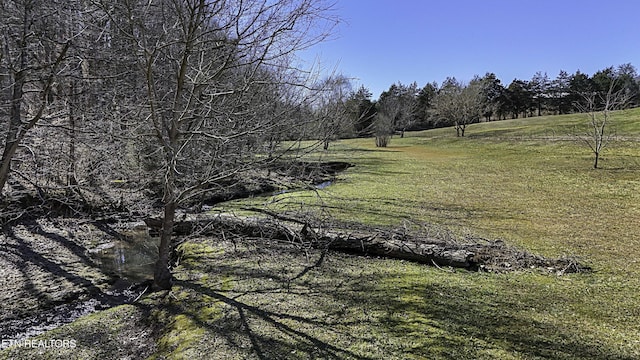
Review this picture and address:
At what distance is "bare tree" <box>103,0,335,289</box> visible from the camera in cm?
384

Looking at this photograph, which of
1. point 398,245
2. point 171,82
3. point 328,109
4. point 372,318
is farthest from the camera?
point 398,245

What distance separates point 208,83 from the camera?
4.03m

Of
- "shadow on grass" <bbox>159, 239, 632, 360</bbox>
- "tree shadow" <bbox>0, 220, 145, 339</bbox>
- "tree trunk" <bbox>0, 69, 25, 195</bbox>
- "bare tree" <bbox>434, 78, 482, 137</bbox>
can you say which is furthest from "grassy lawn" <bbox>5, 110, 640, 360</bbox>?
"bare tree" <bbox>434, 78, 482, 137</bbox>

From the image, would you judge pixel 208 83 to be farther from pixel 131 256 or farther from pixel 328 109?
pixel 131 256

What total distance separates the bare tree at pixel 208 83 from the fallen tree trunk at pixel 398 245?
42.4 inches

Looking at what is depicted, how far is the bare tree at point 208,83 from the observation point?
384 centimetres

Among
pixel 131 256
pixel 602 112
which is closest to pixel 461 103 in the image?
pixel 602 112

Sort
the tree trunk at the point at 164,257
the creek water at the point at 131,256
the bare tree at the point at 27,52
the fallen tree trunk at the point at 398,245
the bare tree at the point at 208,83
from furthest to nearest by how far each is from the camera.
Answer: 1. the creek water at the point at 131,256
2. the fallen tree trunk at the point at 398,245
3. the tree trunk at the point at 164,257
4. the bare tree at the point at 27,52
5. the bare tree at the point at 208,83

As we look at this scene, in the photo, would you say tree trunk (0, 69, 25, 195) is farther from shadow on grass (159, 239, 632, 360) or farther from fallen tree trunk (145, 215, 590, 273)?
shadow on grass (159, 239, 632, 360)

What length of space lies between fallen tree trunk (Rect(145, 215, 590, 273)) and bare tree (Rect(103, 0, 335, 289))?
108 centimetres

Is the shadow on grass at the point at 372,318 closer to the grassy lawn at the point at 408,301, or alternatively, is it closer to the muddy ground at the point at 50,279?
the grassy lawn at the point at 408,301

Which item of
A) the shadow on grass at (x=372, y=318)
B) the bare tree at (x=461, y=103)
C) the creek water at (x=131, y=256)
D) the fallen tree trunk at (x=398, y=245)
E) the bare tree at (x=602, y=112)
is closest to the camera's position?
the shadow on grass at (x=372, y=318)

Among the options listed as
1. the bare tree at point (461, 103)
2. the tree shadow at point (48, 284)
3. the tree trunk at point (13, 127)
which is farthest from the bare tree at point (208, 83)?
the bare tree at point (461, 103)

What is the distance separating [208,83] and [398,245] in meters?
3.78
